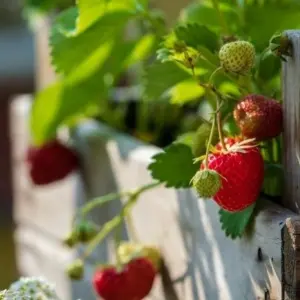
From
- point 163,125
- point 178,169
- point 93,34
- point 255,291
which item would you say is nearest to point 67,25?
point 93,34

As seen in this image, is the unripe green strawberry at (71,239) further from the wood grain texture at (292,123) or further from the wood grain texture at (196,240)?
the wood grain texture at (292,123)

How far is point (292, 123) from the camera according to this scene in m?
0.55

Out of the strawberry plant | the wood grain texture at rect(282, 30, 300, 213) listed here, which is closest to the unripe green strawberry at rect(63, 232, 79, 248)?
the strawberry plant

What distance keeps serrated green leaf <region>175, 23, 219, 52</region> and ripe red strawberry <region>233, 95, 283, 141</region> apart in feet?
0.26

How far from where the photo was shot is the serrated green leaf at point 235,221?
0.57 meters

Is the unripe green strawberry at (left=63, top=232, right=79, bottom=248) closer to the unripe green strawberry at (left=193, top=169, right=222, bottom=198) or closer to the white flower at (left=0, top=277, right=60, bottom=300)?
the white flower at (left=0, top=277, right=60, bottom=300)

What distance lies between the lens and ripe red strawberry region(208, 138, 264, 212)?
54cm

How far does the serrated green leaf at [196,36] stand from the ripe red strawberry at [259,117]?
0.08 m

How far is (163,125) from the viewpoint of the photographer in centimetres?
105

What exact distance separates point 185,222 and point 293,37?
0.21 metres

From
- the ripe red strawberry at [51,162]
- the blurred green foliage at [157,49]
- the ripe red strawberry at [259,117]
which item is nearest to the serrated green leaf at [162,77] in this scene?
the blurred green foliage at [157,49]

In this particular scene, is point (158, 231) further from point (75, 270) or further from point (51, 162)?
point (51, 162)

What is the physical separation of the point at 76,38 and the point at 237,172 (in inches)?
9.0

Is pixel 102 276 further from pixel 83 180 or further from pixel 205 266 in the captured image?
pixel 83 180
